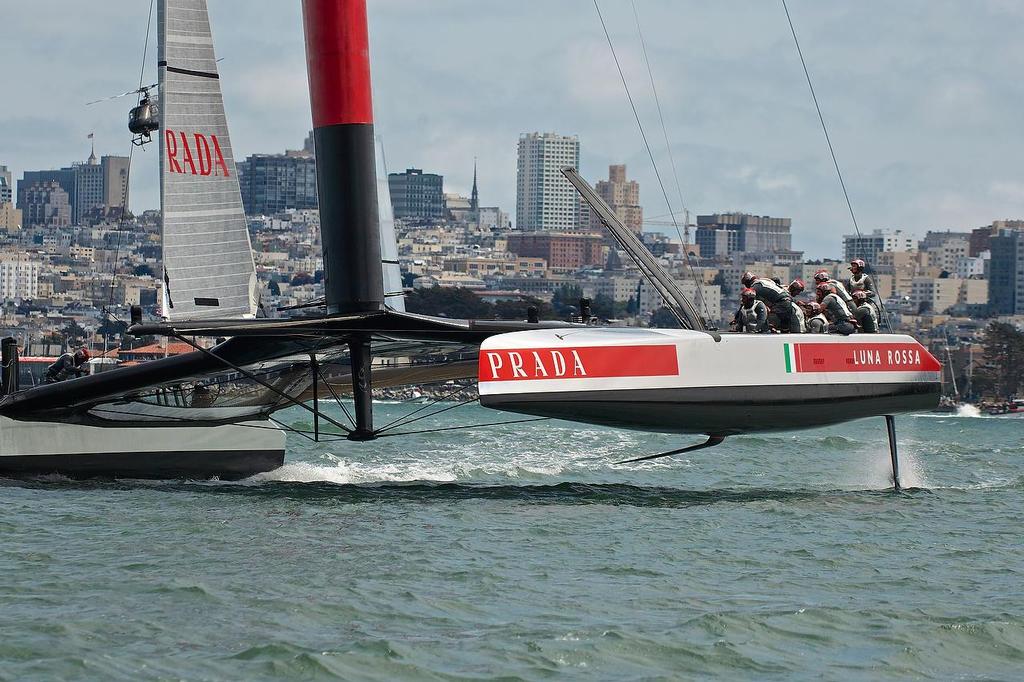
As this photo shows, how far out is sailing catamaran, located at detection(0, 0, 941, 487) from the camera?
10.7 m

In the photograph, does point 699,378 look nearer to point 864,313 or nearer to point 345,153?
point 864,313

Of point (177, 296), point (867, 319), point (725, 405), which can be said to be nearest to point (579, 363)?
point (725, 405)

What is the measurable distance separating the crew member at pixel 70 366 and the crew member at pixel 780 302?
518 centimetres

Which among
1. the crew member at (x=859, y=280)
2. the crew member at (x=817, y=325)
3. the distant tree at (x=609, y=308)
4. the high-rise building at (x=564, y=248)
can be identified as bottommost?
Result: the distant tree at (x=609, y=308)

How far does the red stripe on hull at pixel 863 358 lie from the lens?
11.7 m

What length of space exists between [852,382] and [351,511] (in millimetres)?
3818

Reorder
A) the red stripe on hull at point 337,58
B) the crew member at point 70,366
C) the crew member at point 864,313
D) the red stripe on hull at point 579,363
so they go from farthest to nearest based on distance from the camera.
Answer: the crew member at point 70,366, the crew member at point 864,313, the red stripe on hull at point 337,58, the red stripe on hull at point 579,363

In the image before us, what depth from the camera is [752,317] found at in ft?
38.7

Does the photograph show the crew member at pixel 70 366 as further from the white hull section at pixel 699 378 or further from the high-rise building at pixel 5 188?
the high-rise building at pixel 5 188

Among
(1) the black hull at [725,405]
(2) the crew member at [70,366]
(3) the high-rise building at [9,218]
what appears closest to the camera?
(1) the black hull at [725,405]

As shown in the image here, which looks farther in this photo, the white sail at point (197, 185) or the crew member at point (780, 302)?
the white sail at point (197, 185)

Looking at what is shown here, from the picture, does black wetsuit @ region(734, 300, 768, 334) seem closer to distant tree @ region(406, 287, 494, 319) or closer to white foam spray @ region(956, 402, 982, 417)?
distant tree @ region(406, 287, 494, 319)

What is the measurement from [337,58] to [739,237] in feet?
594

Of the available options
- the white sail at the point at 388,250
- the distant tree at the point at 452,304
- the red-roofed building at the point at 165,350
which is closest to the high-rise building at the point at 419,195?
the distant tree at the point at 452,304
